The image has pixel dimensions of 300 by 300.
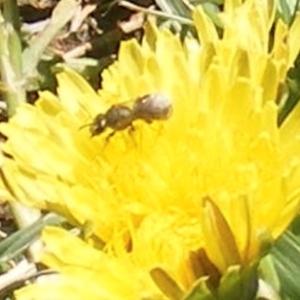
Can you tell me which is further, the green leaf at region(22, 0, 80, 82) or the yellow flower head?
the green leaf at region(22, 0, 80, 82)

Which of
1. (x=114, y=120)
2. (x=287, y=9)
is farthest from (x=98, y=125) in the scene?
(x=287, y=9)

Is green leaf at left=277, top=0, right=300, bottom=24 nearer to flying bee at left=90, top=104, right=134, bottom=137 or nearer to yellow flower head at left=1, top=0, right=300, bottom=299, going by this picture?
yellow flower head at left=1, top=0, right=300, bottom=299

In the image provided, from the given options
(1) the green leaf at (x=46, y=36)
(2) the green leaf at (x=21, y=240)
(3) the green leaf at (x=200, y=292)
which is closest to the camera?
(3) the green leaf at (x=200, y=292)

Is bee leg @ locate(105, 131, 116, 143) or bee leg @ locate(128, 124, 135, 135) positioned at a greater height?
bee leg @ locate(105, 131, 116, 143)

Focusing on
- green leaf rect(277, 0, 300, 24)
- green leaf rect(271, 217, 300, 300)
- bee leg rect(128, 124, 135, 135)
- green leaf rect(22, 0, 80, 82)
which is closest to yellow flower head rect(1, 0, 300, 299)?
bee leg rect(128, 124, 135, 135)

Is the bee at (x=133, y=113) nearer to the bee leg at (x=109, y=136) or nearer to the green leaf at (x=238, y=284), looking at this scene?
the bee leg at (x=109, y=136)

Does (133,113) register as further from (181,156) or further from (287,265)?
(287,265)

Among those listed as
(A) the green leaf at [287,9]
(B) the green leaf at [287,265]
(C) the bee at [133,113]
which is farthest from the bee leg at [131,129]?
(A) the green leaf at [287,9]
